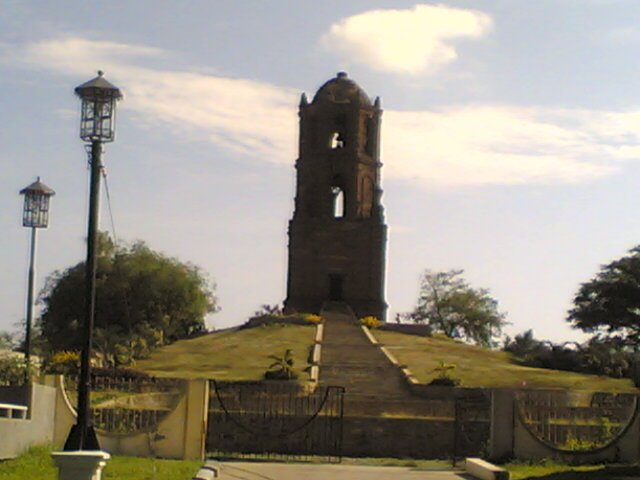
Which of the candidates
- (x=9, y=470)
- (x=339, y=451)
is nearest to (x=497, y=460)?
(x=339, y=451)

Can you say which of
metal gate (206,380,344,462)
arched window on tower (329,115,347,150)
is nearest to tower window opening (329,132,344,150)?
arched window on tower (329,115,347,150)

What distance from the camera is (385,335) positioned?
50.8 m

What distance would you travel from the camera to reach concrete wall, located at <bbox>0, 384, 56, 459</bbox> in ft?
59.4

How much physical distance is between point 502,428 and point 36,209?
32.5ft

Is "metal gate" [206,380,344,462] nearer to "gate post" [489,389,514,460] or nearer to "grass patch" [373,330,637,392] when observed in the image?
"gate post" [489,389,514,460]

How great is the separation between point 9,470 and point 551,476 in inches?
299

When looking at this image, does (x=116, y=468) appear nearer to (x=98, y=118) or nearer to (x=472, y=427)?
(x=98, y=118)

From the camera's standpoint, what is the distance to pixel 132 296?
183ft

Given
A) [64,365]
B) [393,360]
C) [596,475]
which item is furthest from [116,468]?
[393,360]

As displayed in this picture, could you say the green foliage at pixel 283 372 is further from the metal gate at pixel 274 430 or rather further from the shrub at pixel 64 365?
the metal gate at pixel 274 430

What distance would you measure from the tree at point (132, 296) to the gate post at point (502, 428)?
3366cm

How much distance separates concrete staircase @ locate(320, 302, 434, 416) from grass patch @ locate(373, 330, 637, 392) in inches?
34.1

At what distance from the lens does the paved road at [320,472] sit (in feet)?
60.5

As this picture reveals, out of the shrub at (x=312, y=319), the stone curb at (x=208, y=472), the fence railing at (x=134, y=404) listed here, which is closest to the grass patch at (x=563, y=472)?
the stone curb at (x=208, y=472)
